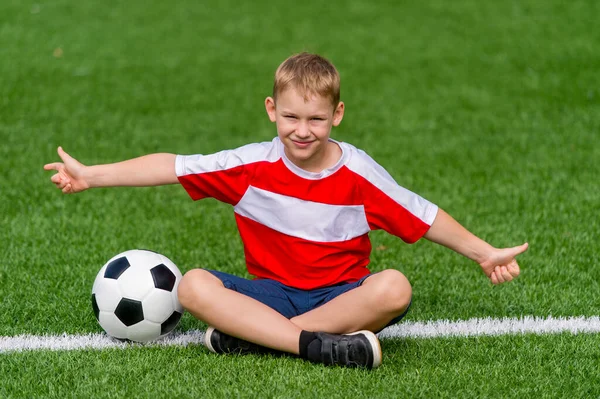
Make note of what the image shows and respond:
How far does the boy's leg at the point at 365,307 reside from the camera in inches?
161

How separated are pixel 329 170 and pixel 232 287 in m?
0.70

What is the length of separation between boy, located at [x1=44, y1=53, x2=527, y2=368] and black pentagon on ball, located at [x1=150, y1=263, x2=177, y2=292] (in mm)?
223

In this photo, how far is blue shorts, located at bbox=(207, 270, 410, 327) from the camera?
4.34 meters

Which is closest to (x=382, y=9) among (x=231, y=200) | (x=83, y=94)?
(x=83, y=94)

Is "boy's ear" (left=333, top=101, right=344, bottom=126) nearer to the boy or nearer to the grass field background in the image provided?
the boy

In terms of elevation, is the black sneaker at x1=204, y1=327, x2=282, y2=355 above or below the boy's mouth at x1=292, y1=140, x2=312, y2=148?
below

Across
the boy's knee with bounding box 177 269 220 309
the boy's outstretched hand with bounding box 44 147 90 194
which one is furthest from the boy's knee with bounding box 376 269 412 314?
the boy's outstretched hand with bounding box 44 147 90 194

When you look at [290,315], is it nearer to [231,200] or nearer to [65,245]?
[231,200]

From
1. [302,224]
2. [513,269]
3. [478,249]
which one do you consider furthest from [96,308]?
[513,269]

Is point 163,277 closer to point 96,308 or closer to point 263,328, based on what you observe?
point 96,308

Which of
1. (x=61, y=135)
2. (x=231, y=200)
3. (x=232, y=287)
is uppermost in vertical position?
(x=231, y=200)

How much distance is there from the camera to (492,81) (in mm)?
10109

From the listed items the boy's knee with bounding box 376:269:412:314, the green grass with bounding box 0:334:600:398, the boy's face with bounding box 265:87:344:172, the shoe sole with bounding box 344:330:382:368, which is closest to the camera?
the green grass with bounding box 0:334:600:398

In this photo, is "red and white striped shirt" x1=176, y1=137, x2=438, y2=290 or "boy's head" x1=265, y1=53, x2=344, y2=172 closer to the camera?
"boy's head" x1=265, y1=53, x2=344, y2=172
